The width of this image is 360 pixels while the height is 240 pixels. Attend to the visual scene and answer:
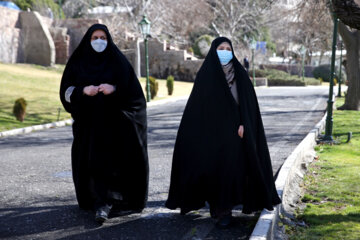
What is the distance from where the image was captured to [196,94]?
4.76 metres

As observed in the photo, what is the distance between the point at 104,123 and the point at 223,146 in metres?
1.28

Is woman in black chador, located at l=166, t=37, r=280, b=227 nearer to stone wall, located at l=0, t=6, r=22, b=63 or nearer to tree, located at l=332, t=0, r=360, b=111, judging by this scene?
tree, located at l=332, t=0, r=360, b=111

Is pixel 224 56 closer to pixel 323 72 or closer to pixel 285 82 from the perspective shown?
pixel 285 82

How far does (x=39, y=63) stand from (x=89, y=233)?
1009 inches

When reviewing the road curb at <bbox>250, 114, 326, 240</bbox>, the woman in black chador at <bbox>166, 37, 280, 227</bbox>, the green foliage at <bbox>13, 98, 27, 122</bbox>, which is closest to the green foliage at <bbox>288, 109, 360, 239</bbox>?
the road curb at <bbox>250, 114, 326, 240</bbox>

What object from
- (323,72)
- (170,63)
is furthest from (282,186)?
(323,72)

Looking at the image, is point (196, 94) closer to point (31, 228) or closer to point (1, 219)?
point (31, 228)

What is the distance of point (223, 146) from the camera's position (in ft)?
15.0

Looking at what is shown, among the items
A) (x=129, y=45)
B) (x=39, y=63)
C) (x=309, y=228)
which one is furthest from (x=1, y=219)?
(x=129, y=45)

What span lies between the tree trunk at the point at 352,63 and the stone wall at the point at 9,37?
18387 millimetres

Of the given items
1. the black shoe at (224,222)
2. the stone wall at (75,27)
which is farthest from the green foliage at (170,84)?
the black shoe at (224,222)

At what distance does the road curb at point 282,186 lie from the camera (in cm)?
427

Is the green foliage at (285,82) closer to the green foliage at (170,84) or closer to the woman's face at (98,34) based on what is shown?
the green foliage at (170,84)

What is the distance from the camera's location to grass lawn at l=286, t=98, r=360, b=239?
15.3ft
